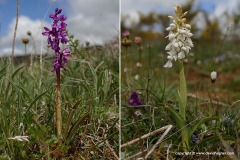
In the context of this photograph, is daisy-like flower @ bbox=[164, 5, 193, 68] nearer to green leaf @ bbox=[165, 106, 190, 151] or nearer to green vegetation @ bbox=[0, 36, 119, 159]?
green leaf @ bbox=[165, 106, 190, 151]

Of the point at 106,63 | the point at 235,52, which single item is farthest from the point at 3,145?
the point at 235,52

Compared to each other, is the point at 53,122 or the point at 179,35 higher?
the point at 179,35

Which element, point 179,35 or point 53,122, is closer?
point 179,35

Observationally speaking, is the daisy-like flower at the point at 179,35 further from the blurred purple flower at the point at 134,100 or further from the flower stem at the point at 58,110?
the blurred purple flower at the point at 134,100


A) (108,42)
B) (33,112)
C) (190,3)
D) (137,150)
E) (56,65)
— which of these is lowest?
(137,150)

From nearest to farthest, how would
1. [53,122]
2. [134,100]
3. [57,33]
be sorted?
[57,33] → [53,122] → [134,100]

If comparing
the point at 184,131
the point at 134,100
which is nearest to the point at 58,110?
the point at 184,131

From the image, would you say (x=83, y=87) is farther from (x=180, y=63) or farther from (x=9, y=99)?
(x=180, y=63)

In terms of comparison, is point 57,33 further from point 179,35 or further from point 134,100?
point 134,100

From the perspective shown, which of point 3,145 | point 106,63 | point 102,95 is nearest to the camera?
point 3,145

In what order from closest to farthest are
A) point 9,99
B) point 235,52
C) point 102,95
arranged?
point 9,99 → point 102,95 → point 235,52

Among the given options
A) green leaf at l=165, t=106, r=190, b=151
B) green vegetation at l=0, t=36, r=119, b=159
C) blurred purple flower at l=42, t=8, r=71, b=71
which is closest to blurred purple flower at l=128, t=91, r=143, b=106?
green vegetation at l=0, t=36, r=119, b=159
